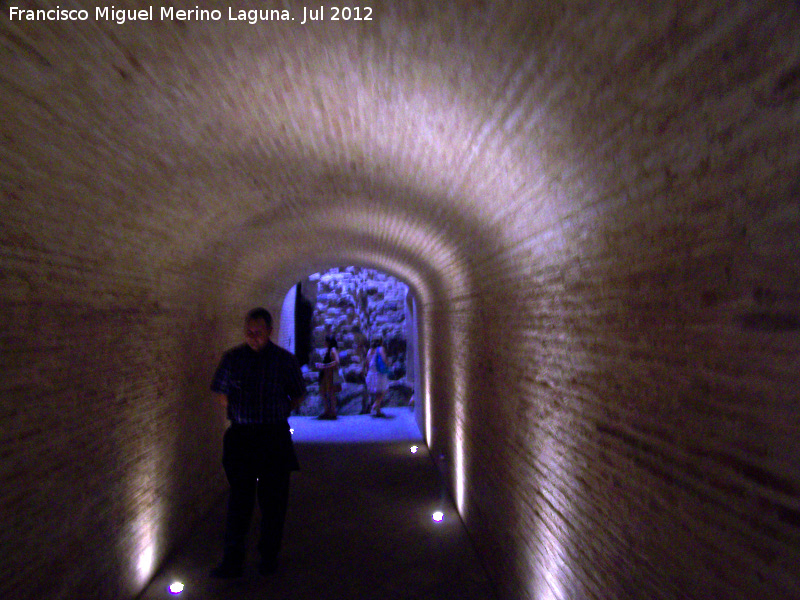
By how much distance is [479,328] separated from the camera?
550cm

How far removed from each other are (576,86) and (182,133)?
2.43 metres

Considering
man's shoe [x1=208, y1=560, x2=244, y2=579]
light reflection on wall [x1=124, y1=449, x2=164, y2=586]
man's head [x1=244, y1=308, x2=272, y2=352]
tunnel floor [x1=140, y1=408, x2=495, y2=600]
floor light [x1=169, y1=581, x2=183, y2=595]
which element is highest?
man's head [x1=244, y1=308, x2=272, y2=352]

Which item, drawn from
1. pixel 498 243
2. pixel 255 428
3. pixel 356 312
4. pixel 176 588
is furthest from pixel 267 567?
pixel 356 312

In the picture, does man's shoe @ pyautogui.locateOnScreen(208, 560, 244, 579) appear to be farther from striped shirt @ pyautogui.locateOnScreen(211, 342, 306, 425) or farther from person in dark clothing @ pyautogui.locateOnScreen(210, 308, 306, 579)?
striped shirt @ pyautogui.locateOnScreen(211, 342, 306, 425)

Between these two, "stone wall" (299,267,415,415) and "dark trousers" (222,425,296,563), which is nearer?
"dark trousers" (222,425,296,563)

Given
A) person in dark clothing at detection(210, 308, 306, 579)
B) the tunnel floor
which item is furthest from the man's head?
the tunnel floor

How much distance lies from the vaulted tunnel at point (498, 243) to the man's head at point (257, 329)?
938 millimetres

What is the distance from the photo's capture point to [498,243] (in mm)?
4246

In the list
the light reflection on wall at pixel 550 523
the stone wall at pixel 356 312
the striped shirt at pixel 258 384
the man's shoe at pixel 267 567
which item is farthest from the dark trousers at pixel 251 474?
the stone wall at pixel 356 312

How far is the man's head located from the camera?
4.99 meters

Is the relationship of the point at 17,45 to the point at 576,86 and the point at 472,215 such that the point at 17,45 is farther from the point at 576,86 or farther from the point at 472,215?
the point at 472,215

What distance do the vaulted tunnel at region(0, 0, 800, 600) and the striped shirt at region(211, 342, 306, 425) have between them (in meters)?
Answer: 0.78

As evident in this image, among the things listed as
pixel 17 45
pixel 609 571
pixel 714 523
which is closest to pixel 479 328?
pixel 609 571

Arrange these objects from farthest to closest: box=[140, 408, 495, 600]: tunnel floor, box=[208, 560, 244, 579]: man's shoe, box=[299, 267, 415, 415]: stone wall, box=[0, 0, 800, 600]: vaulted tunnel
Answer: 1. box=[299, 267, 415, 415]: stone wall
2. box=[208, 560, 244, 579]: man's shoe
3. box=[140, 408, 495, 600]: tunnel floor
4. box=[0, 0, 800, 600]: vaulted tunnel
